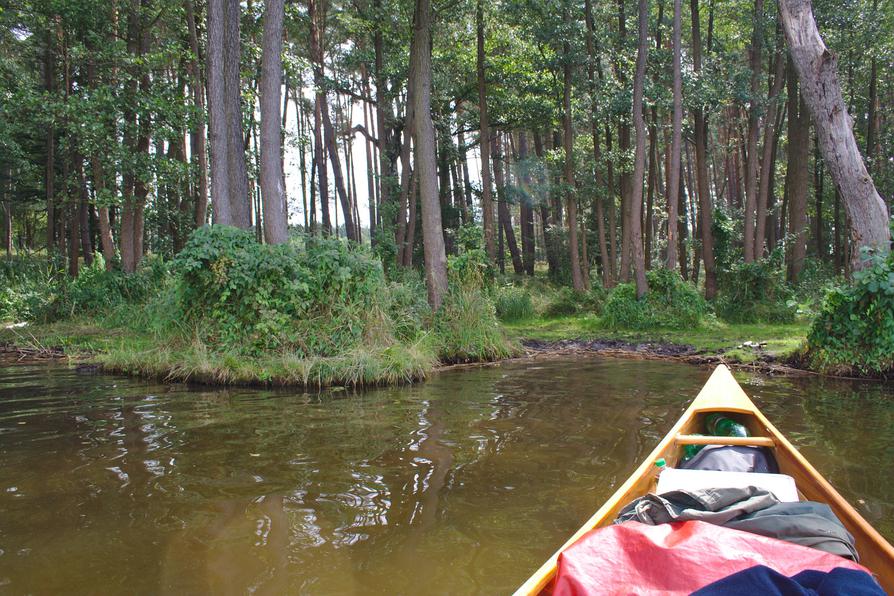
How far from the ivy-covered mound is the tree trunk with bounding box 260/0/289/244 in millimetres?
9282

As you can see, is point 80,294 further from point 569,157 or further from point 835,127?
point 835,127

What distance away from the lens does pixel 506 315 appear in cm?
1808

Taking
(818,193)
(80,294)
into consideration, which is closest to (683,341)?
(818,193)

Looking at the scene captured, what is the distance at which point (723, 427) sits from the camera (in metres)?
5.02

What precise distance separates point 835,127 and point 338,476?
9113 mm

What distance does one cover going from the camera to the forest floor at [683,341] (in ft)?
34.2

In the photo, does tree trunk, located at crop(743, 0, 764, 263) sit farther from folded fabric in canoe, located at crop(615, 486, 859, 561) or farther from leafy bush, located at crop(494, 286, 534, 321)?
folded fabric in canoe, located at crop(615, 486, 859, 561)

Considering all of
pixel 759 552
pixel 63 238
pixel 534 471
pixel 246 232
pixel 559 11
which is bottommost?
pixel 534 471

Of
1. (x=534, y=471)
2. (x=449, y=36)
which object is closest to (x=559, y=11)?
(x=449, y=36)

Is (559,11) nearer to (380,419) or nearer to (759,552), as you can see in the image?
(380,419)

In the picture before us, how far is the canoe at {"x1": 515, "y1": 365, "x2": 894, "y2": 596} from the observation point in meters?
2.20

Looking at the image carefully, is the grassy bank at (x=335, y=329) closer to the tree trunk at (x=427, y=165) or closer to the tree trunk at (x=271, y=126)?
the tree trunk at (x=427, y=165)

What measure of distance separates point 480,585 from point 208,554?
1580 mm

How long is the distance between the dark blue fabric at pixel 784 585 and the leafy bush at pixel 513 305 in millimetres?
15897
